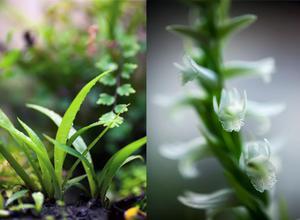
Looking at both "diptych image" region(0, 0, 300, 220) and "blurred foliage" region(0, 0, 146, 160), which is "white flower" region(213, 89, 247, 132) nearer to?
"diptych image" region(0, 0, 300, 220)

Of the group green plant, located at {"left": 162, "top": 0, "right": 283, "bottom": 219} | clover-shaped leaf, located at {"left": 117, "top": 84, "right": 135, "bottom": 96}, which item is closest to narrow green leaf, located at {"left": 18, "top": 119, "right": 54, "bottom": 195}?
→ clover-shaped leaf, located at {"left": 117, "top": 84, "right": 135, "bottom": 96}

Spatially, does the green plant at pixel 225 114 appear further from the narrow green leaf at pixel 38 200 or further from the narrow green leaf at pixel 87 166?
the narrow green leaf at pixel 38 200

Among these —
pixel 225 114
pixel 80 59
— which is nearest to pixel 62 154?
pixel 80 59

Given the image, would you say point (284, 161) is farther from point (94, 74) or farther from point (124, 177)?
point (94, 74)

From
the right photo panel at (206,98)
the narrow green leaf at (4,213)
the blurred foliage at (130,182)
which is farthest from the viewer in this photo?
the right photo panel at (206,98)

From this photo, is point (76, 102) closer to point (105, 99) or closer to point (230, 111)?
point (105, 99)

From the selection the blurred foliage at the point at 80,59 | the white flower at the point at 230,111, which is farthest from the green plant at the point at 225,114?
the blurred foliage at the point at 80,59

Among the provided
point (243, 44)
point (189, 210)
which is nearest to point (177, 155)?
point (189, 210)
